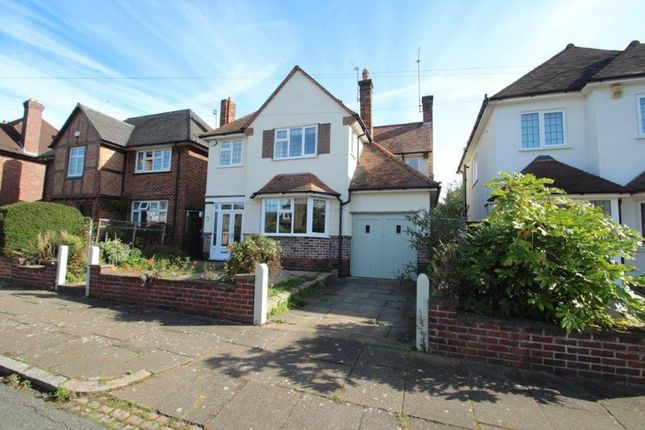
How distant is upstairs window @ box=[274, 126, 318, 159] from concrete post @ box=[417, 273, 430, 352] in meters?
9.05

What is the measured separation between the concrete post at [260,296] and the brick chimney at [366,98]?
11747 millimetres

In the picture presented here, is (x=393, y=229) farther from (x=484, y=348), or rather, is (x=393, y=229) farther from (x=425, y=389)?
(x=425, y=389)

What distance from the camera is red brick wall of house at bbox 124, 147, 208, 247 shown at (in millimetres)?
15906

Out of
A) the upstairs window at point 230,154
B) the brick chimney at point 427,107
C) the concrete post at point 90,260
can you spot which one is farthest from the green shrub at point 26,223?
the brick chimney at point 427,107

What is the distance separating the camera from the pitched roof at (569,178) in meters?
9.86

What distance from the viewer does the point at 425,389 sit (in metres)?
3.71

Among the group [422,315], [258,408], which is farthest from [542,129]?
[258,408]

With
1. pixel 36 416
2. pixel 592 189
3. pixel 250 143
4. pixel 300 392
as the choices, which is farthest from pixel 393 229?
pixel 36 416

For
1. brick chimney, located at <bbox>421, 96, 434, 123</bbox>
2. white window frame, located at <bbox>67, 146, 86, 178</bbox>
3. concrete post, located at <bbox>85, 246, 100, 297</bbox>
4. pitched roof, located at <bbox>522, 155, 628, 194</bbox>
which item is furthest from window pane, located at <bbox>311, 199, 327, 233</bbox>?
white window frame, located at <bbox>67, 146, 86, 178</bbox>

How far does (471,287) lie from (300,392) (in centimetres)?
296

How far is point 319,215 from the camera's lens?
40.3ft

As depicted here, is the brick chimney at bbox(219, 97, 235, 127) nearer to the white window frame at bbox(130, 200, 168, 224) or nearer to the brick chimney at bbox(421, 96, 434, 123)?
the white window frame at bbox(130, 200, 168, 224)

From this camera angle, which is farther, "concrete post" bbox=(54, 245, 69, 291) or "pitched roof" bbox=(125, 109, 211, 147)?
"pitched roof" bbox=(125, 109, 211, 147)

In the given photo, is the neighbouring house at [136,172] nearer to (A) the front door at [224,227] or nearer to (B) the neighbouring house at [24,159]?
(A) the front door at [224,227]
